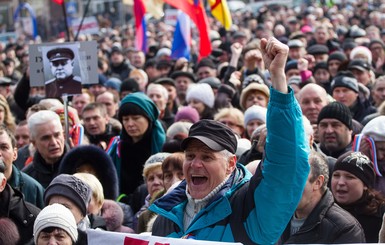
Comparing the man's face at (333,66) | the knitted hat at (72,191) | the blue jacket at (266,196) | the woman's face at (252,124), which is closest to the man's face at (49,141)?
the knitted hat at (72,191)

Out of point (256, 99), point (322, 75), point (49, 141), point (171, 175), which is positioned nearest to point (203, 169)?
point (171, 175)

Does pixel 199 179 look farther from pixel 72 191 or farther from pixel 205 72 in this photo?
pixel 205 72

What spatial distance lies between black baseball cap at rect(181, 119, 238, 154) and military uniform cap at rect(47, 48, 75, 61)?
4.27 meters

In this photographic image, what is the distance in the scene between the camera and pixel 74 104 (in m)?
11.5

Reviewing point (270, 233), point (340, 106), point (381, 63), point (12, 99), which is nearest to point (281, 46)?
point (270, 233)

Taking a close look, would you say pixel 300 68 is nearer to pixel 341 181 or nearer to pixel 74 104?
pixel 74 104

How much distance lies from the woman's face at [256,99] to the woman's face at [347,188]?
3.69m

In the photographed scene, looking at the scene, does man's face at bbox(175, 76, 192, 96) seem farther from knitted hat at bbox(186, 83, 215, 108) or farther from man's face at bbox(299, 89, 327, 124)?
man's face at bbox(299, 89, 327, 124)

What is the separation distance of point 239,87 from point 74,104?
2.03 m

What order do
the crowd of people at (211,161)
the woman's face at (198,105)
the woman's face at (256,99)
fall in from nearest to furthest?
1. the crowd of people at (211,161)
2. the woman's face at (256,99)
3. the woman's face at (198,105)

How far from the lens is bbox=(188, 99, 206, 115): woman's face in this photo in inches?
418

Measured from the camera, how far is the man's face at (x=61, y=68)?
28.3 ft

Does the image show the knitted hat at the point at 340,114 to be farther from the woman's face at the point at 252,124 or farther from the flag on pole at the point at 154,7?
the flag on pole at the point at 154,7

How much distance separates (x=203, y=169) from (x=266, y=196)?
0.39 meters
